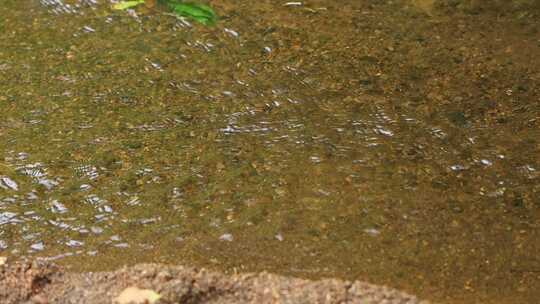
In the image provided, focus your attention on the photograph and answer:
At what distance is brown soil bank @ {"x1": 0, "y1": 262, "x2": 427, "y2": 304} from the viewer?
231 centimetres

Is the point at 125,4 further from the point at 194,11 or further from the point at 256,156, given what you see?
the point at 256,156

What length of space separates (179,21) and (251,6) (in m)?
0.33

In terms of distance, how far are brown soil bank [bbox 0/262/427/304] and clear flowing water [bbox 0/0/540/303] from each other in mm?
45

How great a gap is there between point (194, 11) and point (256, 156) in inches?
42.1

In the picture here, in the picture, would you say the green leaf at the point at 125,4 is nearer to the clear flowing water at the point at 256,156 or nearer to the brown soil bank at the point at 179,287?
the clear flowing water at the point at 256,156

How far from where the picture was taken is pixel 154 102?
310 centimetres

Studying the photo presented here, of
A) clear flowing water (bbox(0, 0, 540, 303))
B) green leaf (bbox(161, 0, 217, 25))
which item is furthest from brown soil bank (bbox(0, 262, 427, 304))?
green leaf (bbox(161, 0, 217, 25))

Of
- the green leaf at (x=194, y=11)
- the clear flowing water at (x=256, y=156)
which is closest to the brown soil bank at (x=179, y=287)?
the clear flowing water at (x=256, y=156)

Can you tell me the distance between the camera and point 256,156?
2.84 metres

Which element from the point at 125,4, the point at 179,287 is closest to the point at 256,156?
the point at 179,287

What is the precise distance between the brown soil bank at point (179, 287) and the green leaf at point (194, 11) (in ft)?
4.98

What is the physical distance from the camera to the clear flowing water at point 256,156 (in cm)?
246

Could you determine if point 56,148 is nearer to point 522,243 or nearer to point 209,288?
point 209,288

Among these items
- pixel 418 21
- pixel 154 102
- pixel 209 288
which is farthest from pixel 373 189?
pixel 418 21
